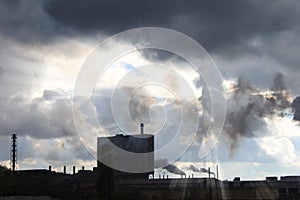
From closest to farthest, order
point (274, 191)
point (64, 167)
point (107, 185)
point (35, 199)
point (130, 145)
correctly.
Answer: point (35, 199), point (107, 185), point (274, 191), point (130, 145), point (64, 167)

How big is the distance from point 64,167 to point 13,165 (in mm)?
18416

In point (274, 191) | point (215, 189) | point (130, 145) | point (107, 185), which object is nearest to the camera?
point (107, 185)

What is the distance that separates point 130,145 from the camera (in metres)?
107

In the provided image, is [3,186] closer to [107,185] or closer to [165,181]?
[107,185]

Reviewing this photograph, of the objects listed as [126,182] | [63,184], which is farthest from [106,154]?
[63,184]

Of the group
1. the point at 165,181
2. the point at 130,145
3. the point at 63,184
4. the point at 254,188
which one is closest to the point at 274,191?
the point at 254,188

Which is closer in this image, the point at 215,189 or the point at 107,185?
the point at 107,185

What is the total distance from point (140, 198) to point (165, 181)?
17.3m

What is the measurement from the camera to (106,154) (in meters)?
98.5

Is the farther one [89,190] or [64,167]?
[64,167]

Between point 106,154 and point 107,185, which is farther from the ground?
point 106,154

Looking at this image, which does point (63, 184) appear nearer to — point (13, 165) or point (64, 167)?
point (13, 165)

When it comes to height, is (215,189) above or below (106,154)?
below

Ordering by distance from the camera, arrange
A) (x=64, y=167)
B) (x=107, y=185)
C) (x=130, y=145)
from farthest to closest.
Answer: (x=64, y=167), (x=130, y=145), (x=107, y=185)
